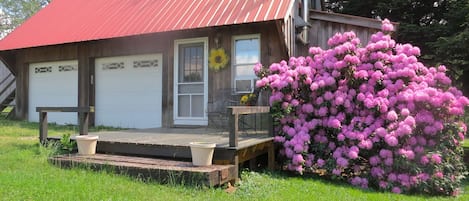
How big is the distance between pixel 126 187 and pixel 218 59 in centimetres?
483

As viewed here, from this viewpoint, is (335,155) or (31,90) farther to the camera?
(31,90)

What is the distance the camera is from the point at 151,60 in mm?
9586

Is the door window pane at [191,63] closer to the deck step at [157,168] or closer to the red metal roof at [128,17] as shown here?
the red metal roof at [128,17]

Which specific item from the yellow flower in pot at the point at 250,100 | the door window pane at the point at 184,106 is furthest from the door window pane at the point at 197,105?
the yellow flower in pot at the point at 250,100

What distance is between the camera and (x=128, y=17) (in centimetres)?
986

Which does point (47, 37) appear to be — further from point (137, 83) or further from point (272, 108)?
point (272, 108)

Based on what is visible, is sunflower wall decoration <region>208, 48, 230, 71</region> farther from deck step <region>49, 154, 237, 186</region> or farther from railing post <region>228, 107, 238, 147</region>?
railing post <region>228, 107, 238, 147</region>

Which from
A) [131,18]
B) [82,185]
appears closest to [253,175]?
[82,185]

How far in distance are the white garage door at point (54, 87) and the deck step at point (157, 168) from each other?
21.0ft

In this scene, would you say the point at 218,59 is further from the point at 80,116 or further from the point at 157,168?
the point at 157,168

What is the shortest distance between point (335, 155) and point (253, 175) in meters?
1.19

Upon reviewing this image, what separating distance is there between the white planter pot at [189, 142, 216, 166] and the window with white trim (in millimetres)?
3930

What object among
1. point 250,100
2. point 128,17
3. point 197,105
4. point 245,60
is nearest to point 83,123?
point 250,100

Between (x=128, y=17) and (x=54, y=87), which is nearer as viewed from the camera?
(x=128, y=17)
